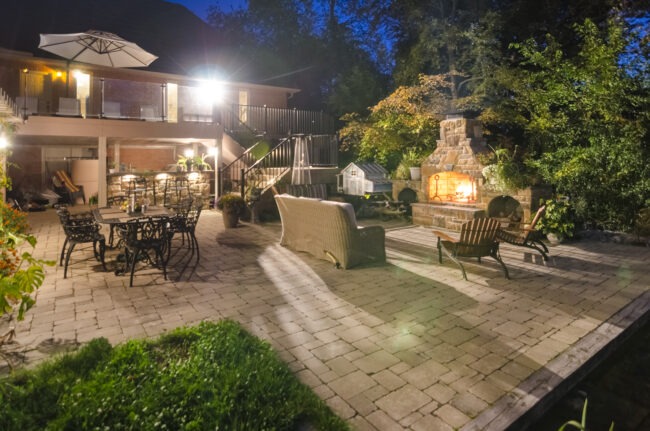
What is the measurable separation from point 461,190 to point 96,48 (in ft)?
34.1

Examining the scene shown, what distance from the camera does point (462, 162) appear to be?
35.1 feet

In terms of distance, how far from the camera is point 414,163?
42.6ft

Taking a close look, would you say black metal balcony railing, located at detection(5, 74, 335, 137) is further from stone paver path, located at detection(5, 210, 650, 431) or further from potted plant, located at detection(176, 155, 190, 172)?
stone paver path, located at detection(5, 210, 650, 431)

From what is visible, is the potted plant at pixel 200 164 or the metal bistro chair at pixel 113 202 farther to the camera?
the potted plant at pixel 200 164

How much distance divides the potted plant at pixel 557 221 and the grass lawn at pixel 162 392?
23.6ft

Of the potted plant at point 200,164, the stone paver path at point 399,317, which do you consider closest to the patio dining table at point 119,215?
the stone paver path at point 399,317

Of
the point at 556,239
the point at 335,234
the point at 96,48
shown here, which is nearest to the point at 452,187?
the point at 556,239

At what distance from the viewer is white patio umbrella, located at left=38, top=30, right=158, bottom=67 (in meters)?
10.7

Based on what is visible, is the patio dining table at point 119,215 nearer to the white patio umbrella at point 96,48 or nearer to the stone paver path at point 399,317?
the stone paver path at point 399,317

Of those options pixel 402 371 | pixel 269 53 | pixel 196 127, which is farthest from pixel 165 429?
pixel 269 53

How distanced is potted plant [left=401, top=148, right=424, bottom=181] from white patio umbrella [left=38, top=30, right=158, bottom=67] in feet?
26.2

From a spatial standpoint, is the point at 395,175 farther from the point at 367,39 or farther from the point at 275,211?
the point at 367,39

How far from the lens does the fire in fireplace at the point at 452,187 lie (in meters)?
10.8

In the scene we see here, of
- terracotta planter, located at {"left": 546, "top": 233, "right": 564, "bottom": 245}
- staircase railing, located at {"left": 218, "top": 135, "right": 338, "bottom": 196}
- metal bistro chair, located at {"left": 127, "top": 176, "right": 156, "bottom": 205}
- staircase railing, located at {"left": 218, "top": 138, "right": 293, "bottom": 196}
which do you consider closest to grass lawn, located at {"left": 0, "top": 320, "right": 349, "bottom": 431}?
terracotta planter, located at {"left": 546, "top": 233, "right": 564, "bottom": 245}
